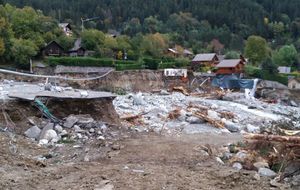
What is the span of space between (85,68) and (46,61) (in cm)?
429

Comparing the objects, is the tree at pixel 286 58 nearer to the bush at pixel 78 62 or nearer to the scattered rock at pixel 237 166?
the bush at pixel 78 62

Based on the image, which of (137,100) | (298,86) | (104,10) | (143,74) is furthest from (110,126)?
(104,10)

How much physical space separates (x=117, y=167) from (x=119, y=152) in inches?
86.9

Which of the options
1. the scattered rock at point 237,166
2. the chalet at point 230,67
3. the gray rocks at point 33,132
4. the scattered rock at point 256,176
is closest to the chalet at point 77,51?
the chalet at point 230,67

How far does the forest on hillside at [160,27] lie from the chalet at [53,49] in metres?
0.91

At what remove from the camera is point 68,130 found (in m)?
15.9

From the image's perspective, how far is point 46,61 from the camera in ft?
161

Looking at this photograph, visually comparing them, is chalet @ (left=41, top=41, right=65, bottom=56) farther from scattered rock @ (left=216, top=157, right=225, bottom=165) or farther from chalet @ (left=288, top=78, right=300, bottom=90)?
scattered rock @ (left=216, top=157, right=225, bottom=165)

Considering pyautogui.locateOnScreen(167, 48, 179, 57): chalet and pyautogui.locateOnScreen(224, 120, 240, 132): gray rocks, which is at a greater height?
pyautogui.locateOnScreen(224, 120, 240, 132): gray rocks

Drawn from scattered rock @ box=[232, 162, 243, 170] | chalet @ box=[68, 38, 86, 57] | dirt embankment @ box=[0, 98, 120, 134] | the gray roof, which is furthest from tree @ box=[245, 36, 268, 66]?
scattered rock @ box=[232, 162, 243, 170]

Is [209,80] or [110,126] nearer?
[110,126]

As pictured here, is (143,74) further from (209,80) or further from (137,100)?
(137,100)

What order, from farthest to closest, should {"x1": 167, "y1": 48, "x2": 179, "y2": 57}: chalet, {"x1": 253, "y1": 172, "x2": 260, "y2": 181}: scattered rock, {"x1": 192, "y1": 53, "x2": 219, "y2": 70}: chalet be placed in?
{"x1": 167, "y1": 48, "x2": 179, "y2": 57}: chalet
{"x1": 192, "y1": 53, "x2": 219, "y2": 70}: chalet
{"x1": 253, "y1": 172, "x2": 260, "y2": 181}: scattered rock

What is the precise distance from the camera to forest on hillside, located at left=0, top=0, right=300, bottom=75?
52.8 meters
